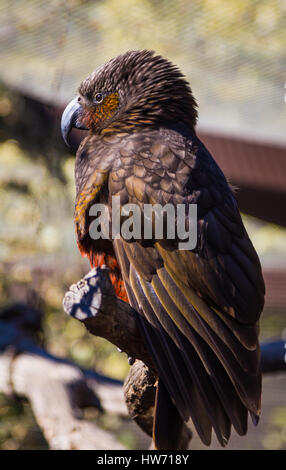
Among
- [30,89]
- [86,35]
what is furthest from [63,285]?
[86,35]

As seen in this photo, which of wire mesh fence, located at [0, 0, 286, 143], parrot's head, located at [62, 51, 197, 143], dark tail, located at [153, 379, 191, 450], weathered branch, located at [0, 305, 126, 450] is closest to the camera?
dark tail, located at [153, 379, 191, 450]

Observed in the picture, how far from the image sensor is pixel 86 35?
261 centimetres

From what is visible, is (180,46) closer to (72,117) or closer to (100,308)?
(72,117)

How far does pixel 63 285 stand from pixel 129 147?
5.44 feet

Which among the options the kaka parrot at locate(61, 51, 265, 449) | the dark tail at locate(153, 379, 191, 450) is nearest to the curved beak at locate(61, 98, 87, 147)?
the kaka parrot at locate(61, 51, 265, 449)

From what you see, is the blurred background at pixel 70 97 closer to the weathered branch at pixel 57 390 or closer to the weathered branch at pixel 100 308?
the weathered branch at pixel 57 390

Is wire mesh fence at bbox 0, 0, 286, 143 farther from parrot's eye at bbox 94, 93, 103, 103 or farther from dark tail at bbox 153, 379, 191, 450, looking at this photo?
Result: dark tail at bbox 153, 379, 191, 450

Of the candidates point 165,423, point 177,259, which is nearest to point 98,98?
point 177,259

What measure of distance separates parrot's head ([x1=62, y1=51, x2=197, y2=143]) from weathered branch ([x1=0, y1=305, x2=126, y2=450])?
0.92 metres

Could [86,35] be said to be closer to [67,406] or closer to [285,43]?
[285,43]

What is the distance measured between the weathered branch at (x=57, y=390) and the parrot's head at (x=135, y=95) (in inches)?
36.3

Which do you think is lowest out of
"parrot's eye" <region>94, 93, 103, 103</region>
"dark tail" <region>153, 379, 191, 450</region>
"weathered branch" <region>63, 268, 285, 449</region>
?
"dark tail" <region>153, 379, 191, 450</region>

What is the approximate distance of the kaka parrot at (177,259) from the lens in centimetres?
122

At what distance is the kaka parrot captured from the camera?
122 cm
